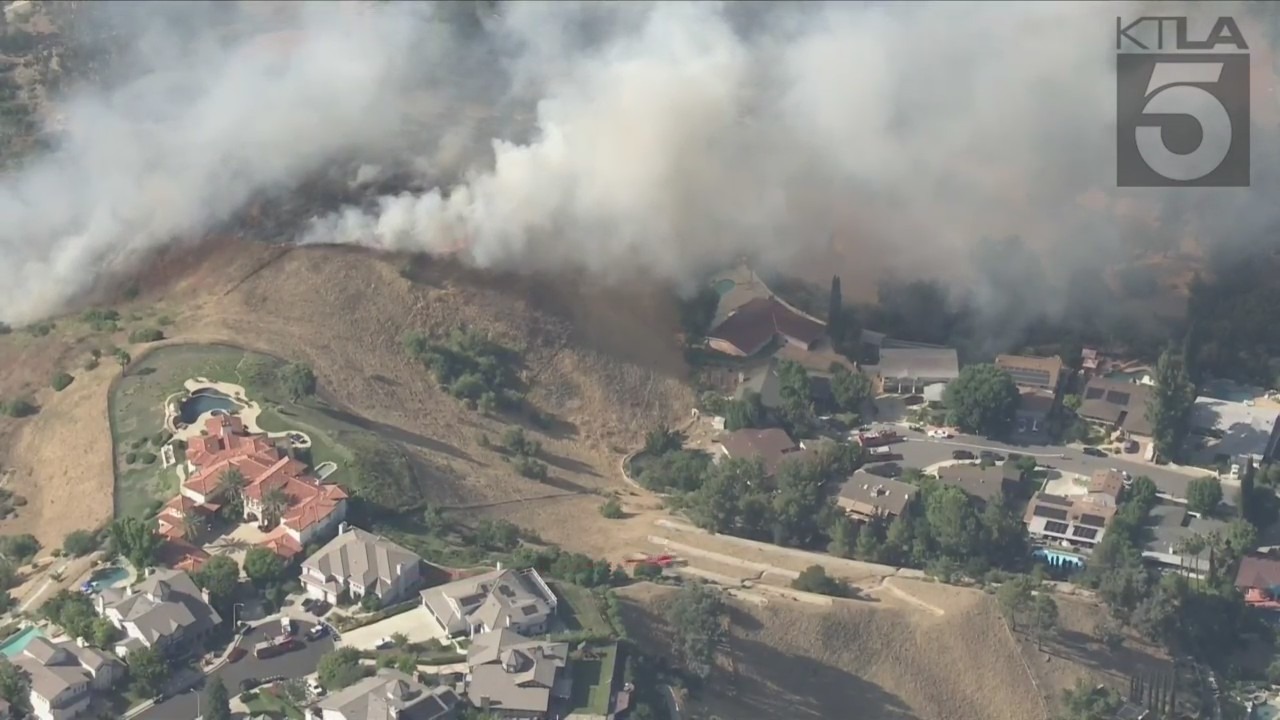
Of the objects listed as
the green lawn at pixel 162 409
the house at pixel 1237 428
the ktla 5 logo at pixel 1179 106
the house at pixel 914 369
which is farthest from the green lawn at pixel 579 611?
the ktla 5 logo at pixel 1179 106

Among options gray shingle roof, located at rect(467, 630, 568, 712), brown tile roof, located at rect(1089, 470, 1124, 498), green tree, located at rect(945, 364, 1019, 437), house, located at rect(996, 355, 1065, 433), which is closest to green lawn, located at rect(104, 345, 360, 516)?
gray shingle roof, located at rect(467, 630, 568, 712)

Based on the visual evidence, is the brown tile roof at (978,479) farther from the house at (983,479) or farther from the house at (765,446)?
the house at (765,446)

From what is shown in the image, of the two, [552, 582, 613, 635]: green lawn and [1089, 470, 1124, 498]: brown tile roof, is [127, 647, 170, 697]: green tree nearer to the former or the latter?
[552, 582, 613, 635]: green lawn

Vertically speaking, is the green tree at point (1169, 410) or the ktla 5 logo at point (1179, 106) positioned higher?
the ktla 5 logo at point (1179, 106)

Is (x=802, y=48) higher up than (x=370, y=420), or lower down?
higher up

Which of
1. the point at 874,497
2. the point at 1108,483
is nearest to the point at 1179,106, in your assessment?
the point at 1108,483

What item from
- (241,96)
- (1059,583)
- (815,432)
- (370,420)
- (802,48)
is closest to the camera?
(1059,583)

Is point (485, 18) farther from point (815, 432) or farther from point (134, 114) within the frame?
point (815, 432)

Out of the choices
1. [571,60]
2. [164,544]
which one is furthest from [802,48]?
[164,544]
